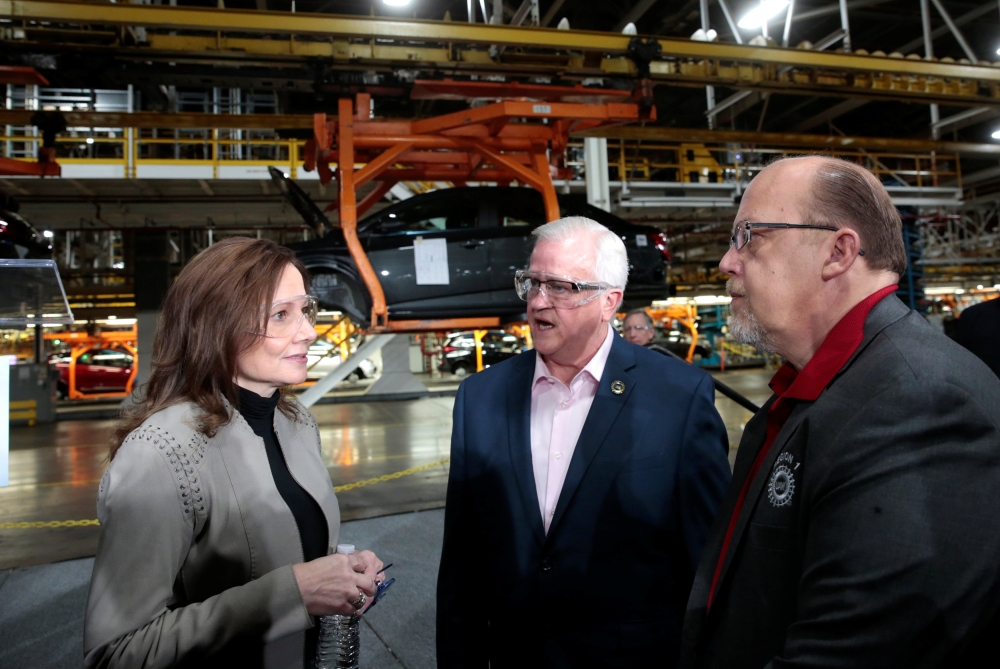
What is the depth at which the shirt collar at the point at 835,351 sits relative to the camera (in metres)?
1.02

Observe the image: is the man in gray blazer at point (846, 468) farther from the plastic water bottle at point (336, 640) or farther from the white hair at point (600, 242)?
the plastic water bottle at point (336, 640)

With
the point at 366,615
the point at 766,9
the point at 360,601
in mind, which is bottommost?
the point at 366,615

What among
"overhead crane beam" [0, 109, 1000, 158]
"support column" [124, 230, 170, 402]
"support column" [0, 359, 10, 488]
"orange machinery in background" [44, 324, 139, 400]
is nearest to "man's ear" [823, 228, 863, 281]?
"support column" [0, 359, 10, 488]

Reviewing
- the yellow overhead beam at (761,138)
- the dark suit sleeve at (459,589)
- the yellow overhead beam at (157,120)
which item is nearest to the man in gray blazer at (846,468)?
the dark suit sleeve at (459,589)

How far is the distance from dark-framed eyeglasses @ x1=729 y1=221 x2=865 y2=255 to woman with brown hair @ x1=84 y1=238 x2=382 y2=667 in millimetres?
1102

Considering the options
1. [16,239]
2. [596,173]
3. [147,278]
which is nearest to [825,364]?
[16,239]

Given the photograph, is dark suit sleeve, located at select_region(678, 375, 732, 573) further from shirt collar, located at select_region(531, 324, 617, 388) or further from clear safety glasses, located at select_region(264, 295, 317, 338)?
clear safety glasses, located at select_region(264, 295, 317, 338)

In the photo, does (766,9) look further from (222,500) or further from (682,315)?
(682,315)

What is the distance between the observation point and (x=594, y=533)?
5.51ft

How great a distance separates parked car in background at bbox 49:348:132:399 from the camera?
16.4m

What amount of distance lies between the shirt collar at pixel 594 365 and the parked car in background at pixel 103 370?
17587 millimetres

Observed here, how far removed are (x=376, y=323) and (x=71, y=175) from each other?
496cm

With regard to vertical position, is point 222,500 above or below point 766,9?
below

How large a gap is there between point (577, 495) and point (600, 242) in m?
0.85
